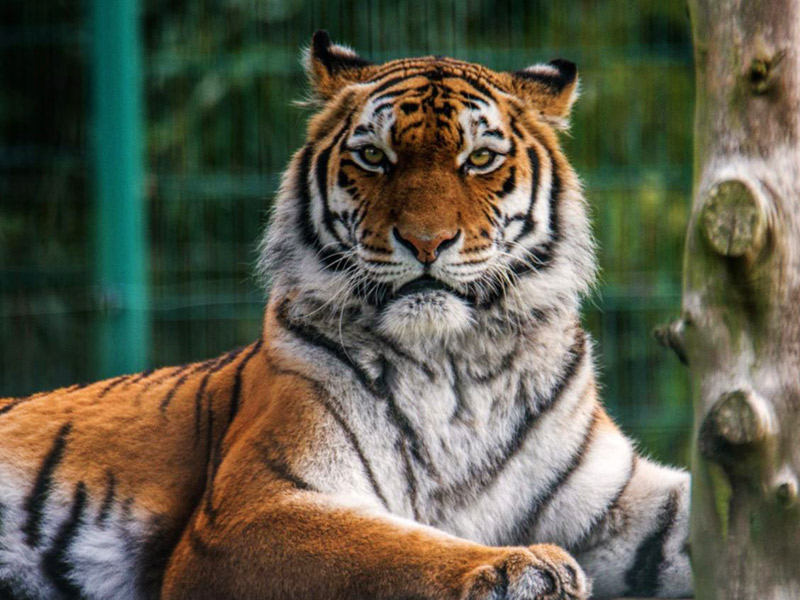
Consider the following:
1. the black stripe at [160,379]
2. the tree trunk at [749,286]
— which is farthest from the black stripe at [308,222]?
the tree trunk at [749,286]

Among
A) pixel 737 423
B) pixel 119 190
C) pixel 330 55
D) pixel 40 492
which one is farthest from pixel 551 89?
pixel 119 190

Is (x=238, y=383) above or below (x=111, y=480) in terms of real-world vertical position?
above

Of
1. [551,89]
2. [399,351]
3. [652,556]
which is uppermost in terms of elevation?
[551,89]

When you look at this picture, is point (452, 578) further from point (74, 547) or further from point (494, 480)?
point (74, 547)

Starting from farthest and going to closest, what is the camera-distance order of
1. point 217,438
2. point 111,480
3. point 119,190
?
→ point 119,190
point 111,480
point 217,438

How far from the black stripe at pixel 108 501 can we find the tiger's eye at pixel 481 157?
1151 mm

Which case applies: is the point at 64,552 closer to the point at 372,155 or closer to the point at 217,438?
the point at 217,438

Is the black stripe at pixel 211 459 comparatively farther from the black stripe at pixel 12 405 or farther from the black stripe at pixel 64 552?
the black stripe at pixel 12 405

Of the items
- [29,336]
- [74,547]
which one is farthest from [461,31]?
[74,547]

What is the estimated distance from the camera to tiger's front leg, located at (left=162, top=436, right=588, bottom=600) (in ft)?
7.48

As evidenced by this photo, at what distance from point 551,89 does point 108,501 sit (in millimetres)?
1429

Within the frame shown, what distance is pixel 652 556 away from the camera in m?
2.93

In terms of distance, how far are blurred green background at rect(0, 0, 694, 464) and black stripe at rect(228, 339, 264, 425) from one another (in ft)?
5.75

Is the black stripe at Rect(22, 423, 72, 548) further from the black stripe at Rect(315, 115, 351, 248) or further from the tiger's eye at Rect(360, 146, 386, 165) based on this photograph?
the tiger's eye at Rect(360, 146, 386, 165)
